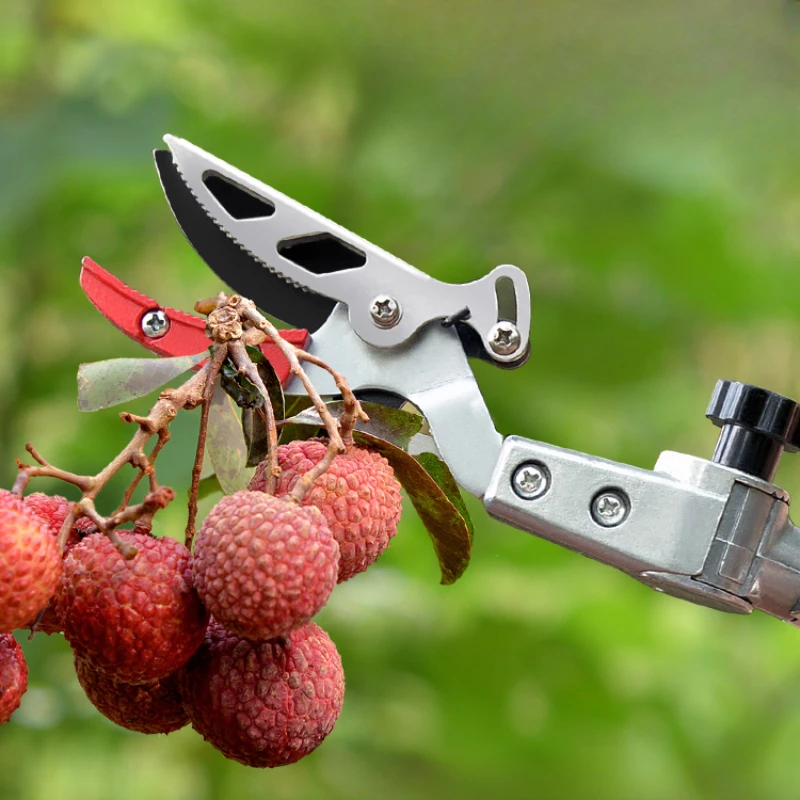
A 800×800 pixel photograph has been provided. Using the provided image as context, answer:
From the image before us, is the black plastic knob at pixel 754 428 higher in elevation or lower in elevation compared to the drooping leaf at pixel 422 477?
higher

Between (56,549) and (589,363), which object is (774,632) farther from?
(56,549)

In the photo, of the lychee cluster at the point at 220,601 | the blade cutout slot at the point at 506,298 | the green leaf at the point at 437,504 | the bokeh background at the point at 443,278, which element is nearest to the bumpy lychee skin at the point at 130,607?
the lychee cluster at the point at 220,601

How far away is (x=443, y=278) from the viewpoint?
1319 mm

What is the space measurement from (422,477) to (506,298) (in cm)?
12

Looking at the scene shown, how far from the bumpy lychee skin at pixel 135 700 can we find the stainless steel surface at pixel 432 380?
16 centimetres

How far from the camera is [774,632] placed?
1552 mm

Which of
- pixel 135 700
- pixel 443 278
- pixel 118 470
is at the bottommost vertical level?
pixel 135 700

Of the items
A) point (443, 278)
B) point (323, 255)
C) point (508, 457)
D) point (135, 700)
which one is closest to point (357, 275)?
point (323, 255)

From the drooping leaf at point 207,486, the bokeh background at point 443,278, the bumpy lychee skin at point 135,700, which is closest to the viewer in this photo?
the bumpy lychee skin at point 135,700

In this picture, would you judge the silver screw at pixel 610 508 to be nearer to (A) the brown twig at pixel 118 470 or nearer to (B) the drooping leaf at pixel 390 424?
(B) the drooping leaf at pixel 390 424

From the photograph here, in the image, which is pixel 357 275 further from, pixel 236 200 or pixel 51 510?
pixel 51 510

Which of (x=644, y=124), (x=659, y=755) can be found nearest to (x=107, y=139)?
(x=644, y=124)

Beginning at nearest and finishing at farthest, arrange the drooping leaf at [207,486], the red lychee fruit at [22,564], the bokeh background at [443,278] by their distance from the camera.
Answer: the red lychee fruit at [22,564], the drooping leaf at [207,486], the bokeh background at [443,278]

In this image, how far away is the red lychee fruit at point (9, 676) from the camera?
0.46 m
